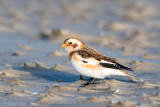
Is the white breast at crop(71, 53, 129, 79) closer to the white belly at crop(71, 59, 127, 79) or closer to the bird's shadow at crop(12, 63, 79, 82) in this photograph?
the white belly at crop(71, 59, 127, 79)

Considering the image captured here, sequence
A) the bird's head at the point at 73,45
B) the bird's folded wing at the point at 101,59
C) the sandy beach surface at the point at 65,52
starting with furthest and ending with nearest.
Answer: the bird's head at the point at 73,45
the bird's folded wing at the point at 101,59
the sandy beach surface at the point at 65,52

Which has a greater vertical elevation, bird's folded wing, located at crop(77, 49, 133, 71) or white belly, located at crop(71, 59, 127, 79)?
bird's folded wing, located at crop(77, 49, 133, 71)

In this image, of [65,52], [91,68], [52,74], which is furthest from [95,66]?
[65,52]

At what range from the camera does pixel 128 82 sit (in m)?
5.22

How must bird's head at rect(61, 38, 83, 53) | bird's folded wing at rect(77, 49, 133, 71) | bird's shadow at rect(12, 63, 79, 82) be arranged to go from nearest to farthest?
1. bird's folded wing at rect(77, 49, 133, 71)
2. bird's head at rect(61, 38, 83, 53)
3. bird's shadow at rect(12, 63, 79, 82)

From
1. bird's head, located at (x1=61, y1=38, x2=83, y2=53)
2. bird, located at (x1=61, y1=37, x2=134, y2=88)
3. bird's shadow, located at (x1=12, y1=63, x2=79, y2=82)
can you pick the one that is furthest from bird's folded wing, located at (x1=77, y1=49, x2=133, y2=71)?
bird's shadow, located at (x1=12, y1=63, x2=79, y2=82)

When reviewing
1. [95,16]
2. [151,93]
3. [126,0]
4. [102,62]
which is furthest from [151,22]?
[151,93]

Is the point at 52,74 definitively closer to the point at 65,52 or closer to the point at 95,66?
the point at 95,66

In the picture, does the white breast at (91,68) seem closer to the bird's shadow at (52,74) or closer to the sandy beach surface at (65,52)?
the sandy beach surface at (65,52)

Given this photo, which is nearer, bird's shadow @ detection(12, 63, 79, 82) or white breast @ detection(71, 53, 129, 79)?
white breast @ detection(71, 53, 129, 79)

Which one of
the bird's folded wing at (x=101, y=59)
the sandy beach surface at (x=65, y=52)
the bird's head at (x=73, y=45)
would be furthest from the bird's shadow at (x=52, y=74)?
the bird's folded wing at (x=101, y=59)

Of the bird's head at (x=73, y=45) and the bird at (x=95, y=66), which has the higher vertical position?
the bird's head at (x=73, y=45)

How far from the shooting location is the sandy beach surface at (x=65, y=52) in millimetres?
4484

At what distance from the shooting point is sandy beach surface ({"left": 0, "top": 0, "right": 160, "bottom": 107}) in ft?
14.7
